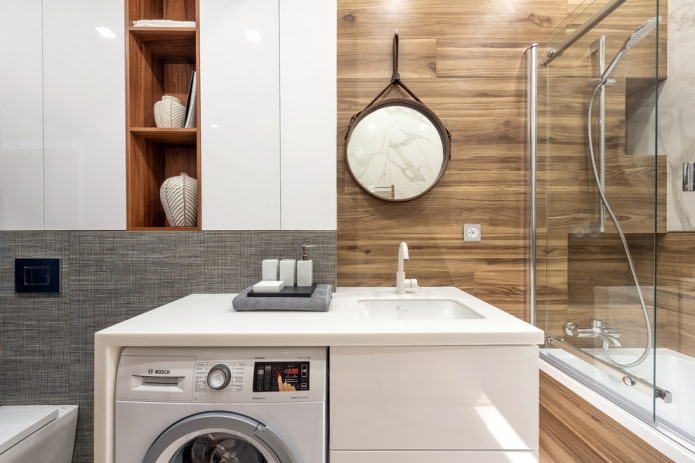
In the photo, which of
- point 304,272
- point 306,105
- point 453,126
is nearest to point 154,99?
point 306,105

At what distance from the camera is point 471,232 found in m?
1.81

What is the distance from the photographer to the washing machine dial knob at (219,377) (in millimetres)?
979

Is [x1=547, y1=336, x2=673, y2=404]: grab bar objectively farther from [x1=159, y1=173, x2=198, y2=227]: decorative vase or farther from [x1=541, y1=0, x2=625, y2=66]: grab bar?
[x1=159, y1=173, x2=198, y2=227]: decorative vase

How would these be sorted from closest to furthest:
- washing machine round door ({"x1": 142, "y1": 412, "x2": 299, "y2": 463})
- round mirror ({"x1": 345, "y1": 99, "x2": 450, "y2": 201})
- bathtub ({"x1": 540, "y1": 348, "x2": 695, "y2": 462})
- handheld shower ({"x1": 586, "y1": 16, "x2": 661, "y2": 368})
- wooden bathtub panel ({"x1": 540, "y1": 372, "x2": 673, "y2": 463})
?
washing machine round door ({"x1": 142, "y1": 412, "x2": 299, "y2": 463})
bathtub ({"x1": 540, "y1": 348, "x2": 695, "y2": 462})
wooden bathtub panel ({"x1": 540, "y1": 372, "x2": 673, "y2": 463})
handheld shower ({"x1": 586, "y1": 16, "x2": 661, "y2": 368})
round mirror ({"x1": 345, "y1": 99, "x2": 450, "y2": 201})

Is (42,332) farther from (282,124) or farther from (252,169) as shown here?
(282,124)

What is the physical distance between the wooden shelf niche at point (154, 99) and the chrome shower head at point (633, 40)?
166 centimetres

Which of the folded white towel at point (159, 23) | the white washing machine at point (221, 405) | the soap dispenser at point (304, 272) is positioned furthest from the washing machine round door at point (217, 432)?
the folded white towel at point (159, 23)

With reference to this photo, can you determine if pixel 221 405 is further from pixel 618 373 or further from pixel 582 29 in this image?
pixel 582 29

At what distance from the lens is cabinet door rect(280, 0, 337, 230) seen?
1494 millimetres

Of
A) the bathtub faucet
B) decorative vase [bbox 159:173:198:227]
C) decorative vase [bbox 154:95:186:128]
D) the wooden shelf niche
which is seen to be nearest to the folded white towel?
the wooden shelf niche

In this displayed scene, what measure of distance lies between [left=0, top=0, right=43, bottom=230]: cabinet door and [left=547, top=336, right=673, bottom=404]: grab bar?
2.31 metres

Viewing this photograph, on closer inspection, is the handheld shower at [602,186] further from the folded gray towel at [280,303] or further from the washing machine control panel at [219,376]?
the washing machine control panel at [219,376]

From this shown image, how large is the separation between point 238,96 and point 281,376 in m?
1.09

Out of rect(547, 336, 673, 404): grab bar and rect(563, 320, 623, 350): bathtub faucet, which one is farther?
rect(563, 320, 623, 350): bathtub faucet
